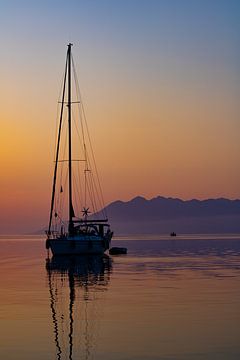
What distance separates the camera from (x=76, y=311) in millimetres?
29766

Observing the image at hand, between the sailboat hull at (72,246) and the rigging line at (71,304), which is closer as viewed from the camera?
the rigging line at (71,304)

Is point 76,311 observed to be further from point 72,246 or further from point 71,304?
point 72,246

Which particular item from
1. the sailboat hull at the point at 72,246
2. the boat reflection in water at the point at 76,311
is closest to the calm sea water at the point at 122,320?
the boat reflection in water at the point at 76,311

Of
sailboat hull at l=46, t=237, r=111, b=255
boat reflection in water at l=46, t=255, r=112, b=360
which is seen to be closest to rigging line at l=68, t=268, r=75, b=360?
boat reflection in water at l=46, t=255, r=112, b=360

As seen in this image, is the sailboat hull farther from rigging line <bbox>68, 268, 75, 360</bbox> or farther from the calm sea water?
the calm sea water

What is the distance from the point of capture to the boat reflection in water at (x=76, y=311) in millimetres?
Result: 21369

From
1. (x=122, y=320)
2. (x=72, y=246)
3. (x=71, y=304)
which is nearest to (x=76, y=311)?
(x=71, y=304)

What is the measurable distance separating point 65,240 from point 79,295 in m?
48.6

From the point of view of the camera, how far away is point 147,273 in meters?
53.5

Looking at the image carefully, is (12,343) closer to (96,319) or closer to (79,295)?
(96,319)

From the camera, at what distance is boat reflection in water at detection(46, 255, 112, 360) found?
70.1ft

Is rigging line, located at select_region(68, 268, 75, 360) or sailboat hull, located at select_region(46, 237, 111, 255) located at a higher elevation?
sailboat hull, located at select_region(46, 237, 111, 255)

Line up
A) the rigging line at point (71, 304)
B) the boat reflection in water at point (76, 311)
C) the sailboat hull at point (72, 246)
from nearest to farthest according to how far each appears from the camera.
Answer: the boat reflection in water at point (76, 311) → the rigging line at point (71, 304) → the sailboat hull at point (72, 246)

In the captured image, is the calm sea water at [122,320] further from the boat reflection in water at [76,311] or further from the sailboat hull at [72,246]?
the sailboat hull at [72,246]
